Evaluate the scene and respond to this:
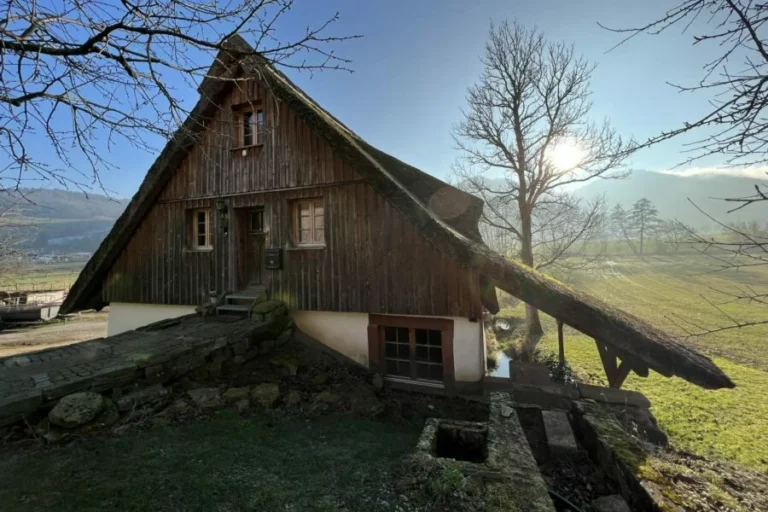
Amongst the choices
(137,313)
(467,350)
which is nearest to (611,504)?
(467,350)

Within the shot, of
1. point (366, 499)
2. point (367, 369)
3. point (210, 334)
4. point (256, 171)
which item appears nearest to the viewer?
point (366, 499)

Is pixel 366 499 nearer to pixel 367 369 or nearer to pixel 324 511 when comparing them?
pixel 324 511

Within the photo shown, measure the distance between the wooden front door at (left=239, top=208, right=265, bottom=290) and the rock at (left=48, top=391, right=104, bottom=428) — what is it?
4676 millimetres

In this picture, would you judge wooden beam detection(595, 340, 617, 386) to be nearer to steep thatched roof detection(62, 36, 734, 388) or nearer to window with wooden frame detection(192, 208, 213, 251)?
steep thatched roof detection(62, 36, 734, 388)

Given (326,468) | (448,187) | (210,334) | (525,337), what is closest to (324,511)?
(326,468)

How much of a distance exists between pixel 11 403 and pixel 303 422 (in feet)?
11.0

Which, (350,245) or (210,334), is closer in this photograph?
(210,334)

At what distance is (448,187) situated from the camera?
9.88 m

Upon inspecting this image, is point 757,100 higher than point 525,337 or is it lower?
higher

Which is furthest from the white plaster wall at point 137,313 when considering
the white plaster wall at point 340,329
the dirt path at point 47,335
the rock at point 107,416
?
the dirt path at point 47,335

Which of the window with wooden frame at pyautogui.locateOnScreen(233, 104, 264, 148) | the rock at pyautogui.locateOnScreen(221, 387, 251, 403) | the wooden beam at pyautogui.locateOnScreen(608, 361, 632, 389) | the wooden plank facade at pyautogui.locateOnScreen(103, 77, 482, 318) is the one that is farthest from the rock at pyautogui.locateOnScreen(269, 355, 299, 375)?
the wooden beam at pyautogui.locateOnScreen(608, 361, 632, 389)

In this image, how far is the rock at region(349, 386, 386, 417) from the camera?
552cm

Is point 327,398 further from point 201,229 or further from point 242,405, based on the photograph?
point 201,229

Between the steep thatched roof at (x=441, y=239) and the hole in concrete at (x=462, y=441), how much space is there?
2538 millimetres
